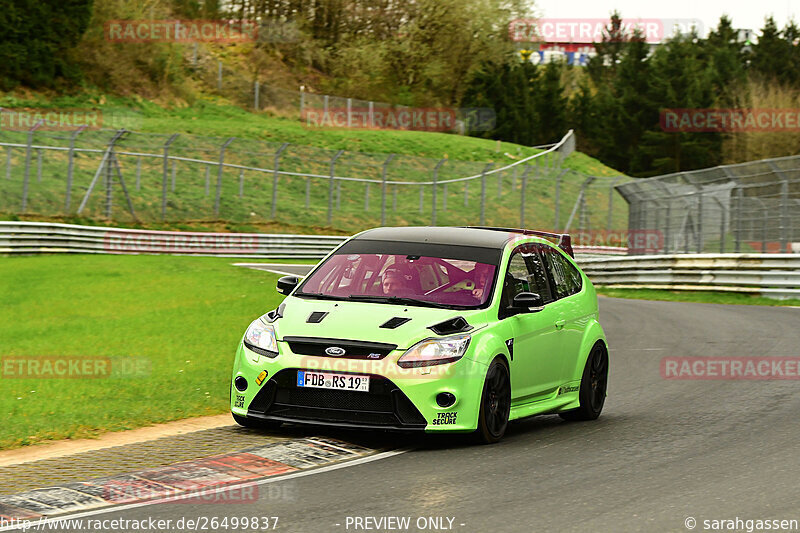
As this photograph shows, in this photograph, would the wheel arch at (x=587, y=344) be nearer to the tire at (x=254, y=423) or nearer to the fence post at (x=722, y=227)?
the tire at (x=254, y=423)

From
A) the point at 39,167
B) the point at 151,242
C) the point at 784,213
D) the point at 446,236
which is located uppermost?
the point at 39,167

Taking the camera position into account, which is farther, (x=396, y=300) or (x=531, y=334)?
(x=531, y=334)

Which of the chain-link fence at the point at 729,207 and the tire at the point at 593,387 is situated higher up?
the chain-link fence at the point at 729,207

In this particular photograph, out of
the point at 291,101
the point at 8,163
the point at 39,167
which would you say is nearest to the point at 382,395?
the point at 8,163

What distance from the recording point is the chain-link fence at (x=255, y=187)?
38094 millimetres

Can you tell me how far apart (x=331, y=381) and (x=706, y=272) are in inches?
842

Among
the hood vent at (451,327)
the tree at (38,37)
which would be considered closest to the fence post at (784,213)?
the hood vent at (451,327)

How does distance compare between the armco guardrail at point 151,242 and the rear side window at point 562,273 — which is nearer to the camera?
the rear side window at point 562,273

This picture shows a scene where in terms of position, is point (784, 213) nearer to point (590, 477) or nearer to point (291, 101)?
point (590, 477)

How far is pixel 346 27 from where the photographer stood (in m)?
86.4

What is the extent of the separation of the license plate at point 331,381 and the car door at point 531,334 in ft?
4.36

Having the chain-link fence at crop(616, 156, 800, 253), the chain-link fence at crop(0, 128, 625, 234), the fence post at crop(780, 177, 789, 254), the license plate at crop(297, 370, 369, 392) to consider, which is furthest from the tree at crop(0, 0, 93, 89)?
the license plate at crop(297, 370, 369, 392)

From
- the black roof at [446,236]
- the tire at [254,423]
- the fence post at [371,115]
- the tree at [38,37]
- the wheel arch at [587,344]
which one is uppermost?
the tree at [38,37]

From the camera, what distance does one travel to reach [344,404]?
315 inches
